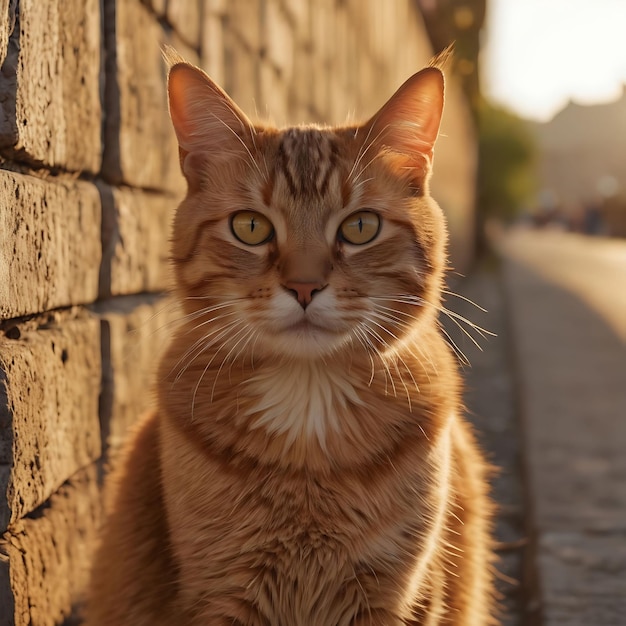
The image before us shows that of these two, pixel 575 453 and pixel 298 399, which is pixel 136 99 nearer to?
pixel 298 399

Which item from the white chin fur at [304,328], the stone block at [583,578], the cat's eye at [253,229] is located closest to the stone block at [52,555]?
the white chin fur at [304,328]

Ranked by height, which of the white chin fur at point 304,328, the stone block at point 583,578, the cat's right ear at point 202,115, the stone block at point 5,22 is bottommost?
the stone block at point 583,578

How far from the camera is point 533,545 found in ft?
8.93

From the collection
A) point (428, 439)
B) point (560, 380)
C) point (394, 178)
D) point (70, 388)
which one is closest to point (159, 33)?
point (394, 178)

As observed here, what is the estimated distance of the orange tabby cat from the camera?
168 cm

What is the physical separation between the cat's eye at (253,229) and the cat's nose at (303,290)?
0.16 m

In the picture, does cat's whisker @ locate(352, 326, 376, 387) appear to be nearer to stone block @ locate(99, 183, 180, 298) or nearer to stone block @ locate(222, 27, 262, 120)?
stone block @ locate(99, 183, 180, 298)

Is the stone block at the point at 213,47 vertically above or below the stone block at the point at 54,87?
above

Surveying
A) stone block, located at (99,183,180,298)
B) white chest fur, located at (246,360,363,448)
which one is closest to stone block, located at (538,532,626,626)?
white chest fur, located at (246,360,363,448)

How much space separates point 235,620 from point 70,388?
635mm

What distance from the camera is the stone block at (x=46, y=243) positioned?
1557 millimetres

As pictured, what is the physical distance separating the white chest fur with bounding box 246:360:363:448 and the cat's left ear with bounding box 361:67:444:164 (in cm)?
54

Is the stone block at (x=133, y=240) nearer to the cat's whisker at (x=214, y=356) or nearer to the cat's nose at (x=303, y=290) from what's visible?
the cat's whisker at (x=214, y=356)

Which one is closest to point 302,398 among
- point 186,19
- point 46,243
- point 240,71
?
point 46,243
